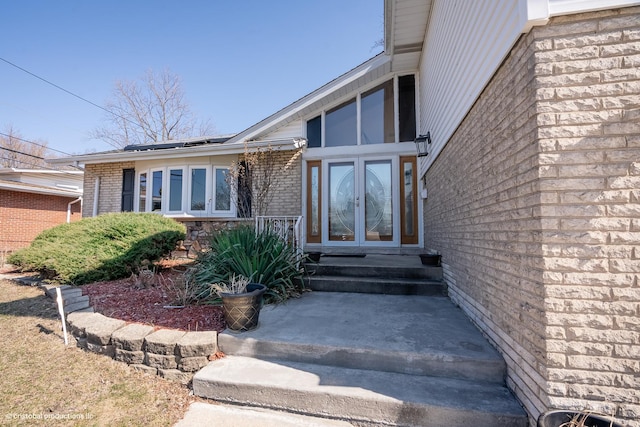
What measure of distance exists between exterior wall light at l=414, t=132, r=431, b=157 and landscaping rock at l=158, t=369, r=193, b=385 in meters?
5.15

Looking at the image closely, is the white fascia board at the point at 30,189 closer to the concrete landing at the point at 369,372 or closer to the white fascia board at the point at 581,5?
the concrete landing at the point at 369,372

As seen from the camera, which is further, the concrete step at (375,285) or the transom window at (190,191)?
the transom window at (190,191)

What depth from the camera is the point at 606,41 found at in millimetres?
1680

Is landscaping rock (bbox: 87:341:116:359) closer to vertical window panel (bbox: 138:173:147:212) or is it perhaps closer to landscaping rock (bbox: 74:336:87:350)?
landscaping rock (bbox: 74:336:87:350)

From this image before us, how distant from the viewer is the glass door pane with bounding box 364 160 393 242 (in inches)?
260

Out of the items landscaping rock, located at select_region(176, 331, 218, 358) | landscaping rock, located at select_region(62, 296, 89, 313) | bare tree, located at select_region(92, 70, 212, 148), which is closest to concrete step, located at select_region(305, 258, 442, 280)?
landscaping rock, located at select_region(176, 331, 218, 358)

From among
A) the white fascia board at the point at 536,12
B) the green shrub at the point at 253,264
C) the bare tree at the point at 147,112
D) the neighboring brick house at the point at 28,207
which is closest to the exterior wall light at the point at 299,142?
the green shrub at the point at 253,264

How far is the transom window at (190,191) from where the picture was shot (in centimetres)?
781

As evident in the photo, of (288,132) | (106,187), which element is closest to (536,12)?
(288,132)

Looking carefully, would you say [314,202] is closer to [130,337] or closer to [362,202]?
[362,202]

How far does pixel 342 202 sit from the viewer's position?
6898mm

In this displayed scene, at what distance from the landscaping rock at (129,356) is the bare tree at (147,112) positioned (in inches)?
746

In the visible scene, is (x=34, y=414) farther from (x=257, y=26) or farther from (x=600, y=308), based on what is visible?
(x=257, y=26)

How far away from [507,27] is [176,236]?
622 cm
